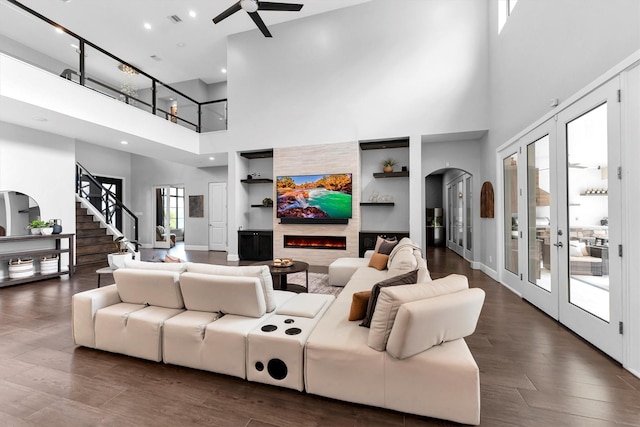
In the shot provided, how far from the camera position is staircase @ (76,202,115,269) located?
7.02 metres

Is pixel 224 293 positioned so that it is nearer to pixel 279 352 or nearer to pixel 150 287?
pixel 279 352

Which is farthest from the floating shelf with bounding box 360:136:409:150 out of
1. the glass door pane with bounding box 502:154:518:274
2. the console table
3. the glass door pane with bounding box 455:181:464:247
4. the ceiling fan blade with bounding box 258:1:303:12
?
the console table

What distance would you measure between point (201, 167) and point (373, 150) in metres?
6.10

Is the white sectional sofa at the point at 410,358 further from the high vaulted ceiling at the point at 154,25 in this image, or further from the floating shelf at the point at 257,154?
the high vaulted ceiling at the point at 154,25

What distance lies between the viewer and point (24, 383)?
2.15m

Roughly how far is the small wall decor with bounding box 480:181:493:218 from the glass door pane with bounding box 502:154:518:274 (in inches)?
19.3

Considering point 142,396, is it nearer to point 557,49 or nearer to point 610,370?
point 610,370

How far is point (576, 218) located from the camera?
296 cm

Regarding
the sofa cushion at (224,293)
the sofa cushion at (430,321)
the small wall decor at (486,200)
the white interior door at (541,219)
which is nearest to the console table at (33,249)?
the sofa cushion at (224,293)

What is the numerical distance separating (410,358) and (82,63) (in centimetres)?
695

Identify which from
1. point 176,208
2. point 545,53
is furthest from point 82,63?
point 176,208

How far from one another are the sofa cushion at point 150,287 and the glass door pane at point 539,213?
4178mm

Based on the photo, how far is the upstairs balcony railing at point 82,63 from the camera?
631 cm

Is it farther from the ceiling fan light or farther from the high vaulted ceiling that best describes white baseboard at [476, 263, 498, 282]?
the high vaulted ceiling
